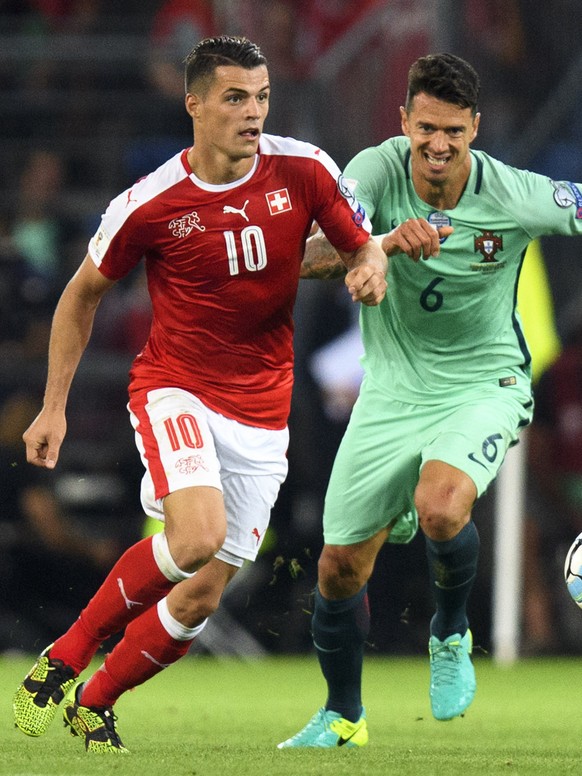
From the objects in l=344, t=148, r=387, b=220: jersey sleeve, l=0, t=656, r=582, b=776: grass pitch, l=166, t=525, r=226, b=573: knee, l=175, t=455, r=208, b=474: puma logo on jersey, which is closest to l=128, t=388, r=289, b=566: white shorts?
l=175, t=455, r=208, b=474: puma logo on jersey

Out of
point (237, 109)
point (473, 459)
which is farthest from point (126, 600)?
point (237, 109)

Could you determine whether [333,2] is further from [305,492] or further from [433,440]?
[433,440]

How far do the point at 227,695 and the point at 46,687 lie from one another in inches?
130

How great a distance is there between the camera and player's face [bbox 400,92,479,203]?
255 inches

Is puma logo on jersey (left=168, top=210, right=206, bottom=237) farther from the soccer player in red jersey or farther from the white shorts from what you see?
the white shorts

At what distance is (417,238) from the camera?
604 cm

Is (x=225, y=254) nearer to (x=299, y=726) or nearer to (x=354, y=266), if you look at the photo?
(x=354, y=266)

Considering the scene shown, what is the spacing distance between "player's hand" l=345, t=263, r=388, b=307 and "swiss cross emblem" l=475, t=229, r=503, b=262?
0.82 meters

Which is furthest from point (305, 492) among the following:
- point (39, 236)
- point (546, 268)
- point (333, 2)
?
point (333, 2)

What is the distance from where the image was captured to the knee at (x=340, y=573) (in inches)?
265

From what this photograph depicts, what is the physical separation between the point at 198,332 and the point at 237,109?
82 centimetres

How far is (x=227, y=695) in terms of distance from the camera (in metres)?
9.27

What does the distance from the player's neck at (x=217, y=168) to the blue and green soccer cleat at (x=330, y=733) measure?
2202 mm

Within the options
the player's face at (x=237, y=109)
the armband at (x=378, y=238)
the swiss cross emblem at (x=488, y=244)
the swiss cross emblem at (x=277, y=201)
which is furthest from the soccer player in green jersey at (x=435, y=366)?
the player's face at (x=237, y=109)
